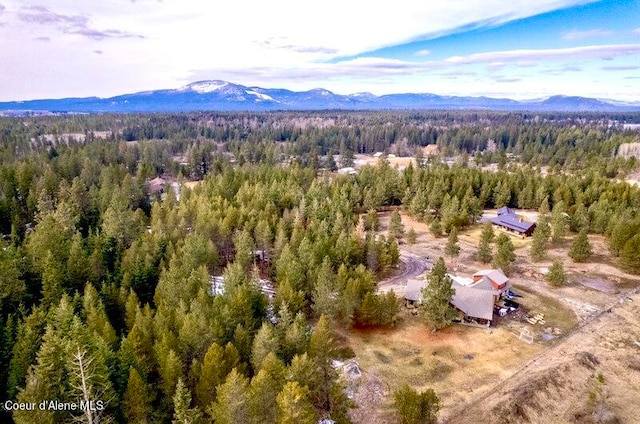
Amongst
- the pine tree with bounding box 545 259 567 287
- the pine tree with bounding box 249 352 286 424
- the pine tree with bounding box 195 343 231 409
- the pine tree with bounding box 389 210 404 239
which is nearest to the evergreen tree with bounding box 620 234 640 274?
the pine tree with bounding box 545 259 567 287

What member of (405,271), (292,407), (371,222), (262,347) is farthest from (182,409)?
(371,222)

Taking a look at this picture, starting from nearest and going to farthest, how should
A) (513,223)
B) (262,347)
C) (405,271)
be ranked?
(262,347) → (405,271) → (513,223)

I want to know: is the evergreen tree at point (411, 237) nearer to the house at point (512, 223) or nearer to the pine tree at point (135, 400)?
the house at point (512, 223)

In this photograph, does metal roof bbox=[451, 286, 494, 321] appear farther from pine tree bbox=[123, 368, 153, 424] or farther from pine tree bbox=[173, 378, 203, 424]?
pine tree bbox=[123, 368, 153, 424]

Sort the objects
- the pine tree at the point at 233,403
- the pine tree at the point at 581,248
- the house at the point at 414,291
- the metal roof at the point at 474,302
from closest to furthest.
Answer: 1. the pine tree at the point at 233,403
2. the metal roof at the point at 474,302
3. the house at the point at 414,291
4. the pine tree at the point at 581,248

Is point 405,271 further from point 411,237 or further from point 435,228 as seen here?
point 435,228

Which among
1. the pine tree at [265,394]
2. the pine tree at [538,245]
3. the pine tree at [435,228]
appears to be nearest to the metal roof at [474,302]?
the pine tree at [538,245]
